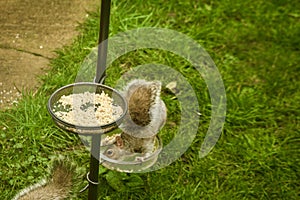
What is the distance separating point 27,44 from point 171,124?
1.14 metres

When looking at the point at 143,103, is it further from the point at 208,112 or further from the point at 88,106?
the point at 208,112

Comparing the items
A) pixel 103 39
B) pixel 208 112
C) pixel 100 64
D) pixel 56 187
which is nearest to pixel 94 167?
pixel 56 187

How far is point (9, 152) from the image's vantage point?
2.91m

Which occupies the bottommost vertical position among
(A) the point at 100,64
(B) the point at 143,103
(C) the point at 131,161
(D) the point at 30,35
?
(C) the point at 131,161

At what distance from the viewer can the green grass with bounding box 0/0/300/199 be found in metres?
2.90

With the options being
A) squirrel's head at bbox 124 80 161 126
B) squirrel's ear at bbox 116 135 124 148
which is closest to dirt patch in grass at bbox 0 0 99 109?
squirrel's ear at bbox 116 135 124 148

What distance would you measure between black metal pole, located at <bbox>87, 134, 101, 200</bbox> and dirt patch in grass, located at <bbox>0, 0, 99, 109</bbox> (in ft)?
3.31

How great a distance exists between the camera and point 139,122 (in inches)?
110

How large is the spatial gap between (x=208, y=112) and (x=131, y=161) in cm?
77

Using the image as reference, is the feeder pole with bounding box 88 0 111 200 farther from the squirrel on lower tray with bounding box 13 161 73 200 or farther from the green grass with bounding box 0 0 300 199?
the green grass with bounding box 0 0 300 199

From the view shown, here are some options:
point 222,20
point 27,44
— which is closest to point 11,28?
point 27,44

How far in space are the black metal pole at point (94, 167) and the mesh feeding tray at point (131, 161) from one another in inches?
15.1

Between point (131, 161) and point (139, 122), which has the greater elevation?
point (139, 122)

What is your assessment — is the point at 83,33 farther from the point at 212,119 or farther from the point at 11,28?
the point at 212,119
